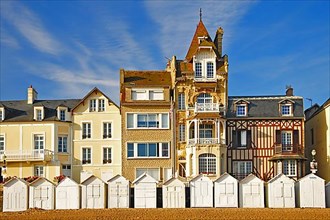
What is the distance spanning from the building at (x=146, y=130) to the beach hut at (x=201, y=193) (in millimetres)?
9274

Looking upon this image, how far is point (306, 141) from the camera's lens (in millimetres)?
53625

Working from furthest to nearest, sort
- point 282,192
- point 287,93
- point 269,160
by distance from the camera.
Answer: point 287,93
point 269,160
point 282,192

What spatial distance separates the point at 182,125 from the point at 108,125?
20.0 ft

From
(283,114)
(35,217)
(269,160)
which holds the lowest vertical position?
(35,217)

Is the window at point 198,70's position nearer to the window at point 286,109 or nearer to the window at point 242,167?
the window at point 286,109

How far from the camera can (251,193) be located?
38.5 m

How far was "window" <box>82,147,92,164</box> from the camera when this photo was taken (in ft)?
161

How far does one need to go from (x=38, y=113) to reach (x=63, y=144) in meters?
3.23

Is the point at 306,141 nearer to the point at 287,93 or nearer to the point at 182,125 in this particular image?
the point at 287,93

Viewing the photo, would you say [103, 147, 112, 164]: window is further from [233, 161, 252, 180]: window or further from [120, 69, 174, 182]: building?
[233, 161, 252, 180]: window

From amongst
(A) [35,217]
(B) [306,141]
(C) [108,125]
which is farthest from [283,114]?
(A) [35,217]

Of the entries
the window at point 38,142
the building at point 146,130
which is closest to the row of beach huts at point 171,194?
the building at point 146,130

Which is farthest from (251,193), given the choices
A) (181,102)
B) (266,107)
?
(181,102)

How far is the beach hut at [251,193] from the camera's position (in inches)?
1506
